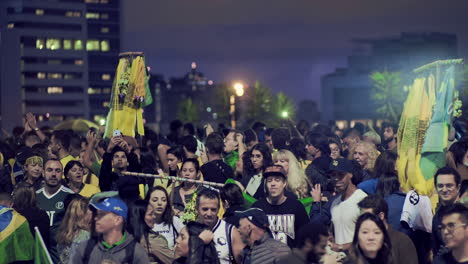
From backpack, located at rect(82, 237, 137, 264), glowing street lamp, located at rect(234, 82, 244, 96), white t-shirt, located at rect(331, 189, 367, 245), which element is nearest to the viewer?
backpack, located at rect(82, 237, 137, 264)

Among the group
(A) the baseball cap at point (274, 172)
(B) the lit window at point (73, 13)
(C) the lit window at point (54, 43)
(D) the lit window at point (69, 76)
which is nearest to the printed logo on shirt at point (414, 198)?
(A) the baseball cap at point (274, 172)

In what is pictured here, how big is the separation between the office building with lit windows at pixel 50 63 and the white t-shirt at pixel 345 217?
597 ft

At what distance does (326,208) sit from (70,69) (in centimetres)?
19086

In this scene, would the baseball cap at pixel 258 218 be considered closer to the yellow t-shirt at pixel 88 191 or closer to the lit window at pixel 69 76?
the yellow t-shirt at pixel 88 191

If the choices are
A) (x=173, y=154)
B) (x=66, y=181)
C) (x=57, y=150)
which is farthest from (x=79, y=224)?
(x=57, y=150)

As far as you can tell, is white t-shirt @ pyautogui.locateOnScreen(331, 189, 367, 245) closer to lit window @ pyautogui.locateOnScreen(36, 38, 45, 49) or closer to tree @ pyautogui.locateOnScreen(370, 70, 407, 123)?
tree @ pyautogui.locateOnScreen(370, 70, 407, 123)

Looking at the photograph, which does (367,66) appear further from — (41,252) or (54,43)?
(41,252)

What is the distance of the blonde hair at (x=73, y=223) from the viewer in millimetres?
9820

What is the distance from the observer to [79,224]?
985 cm

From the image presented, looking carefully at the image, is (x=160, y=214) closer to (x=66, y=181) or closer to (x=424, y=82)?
(x=66, y=181)

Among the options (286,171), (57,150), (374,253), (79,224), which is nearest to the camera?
(374,253)

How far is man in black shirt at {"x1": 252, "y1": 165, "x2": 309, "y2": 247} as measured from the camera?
1016 cm

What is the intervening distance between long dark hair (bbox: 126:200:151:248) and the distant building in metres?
147

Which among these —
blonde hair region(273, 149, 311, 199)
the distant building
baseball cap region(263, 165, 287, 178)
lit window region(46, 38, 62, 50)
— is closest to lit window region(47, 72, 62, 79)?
lit window region(46, 38, 62, 50)
